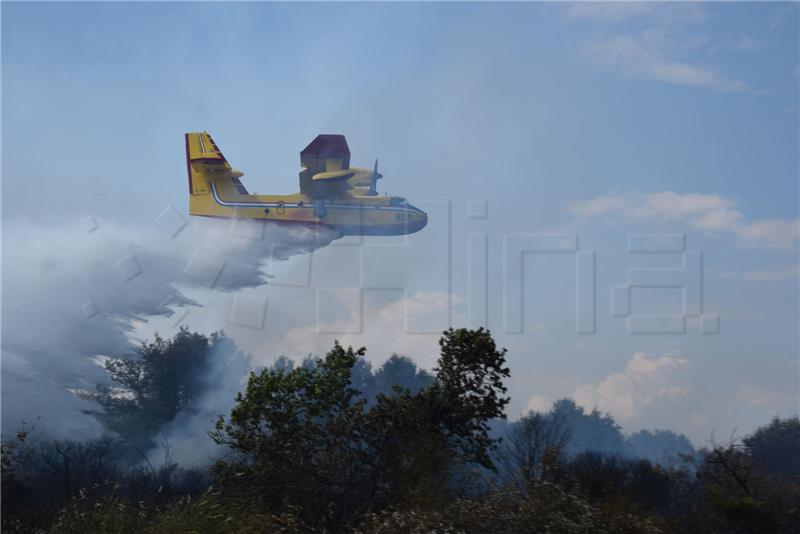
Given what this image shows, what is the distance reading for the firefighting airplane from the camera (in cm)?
3781

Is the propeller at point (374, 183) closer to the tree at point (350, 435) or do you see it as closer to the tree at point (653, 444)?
the tree at point (350, 435)

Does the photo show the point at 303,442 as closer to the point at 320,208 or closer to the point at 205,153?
the point at 320,208

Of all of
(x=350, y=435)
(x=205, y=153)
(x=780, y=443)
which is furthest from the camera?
(x=780, y=443)

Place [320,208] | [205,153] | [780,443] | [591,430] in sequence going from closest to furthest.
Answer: [320,208]
[205,153]
[780,443]
[591,430]

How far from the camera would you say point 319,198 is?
39.2 m

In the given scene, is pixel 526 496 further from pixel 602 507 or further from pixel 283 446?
pixel 283 446

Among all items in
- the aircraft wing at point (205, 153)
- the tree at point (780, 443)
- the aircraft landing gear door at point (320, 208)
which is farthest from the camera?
the tree at point (780, 443)

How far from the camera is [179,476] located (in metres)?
40.2

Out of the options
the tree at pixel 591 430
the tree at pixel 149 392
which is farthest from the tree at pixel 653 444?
the tree at pixel 149 392

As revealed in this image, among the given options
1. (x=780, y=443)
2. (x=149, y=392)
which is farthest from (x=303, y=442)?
(x=780, y=443)

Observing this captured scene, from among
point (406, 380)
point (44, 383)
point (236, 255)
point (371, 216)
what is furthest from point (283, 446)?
point (406, 380)

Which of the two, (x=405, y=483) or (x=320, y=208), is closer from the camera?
(x=405, y=483)

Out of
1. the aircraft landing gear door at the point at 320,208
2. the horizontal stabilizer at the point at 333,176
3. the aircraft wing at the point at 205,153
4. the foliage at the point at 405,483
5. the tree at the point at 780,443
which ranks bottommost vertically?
the tree at the point at 780,443

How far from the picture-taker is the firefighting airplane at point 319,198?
3781 centimetres
